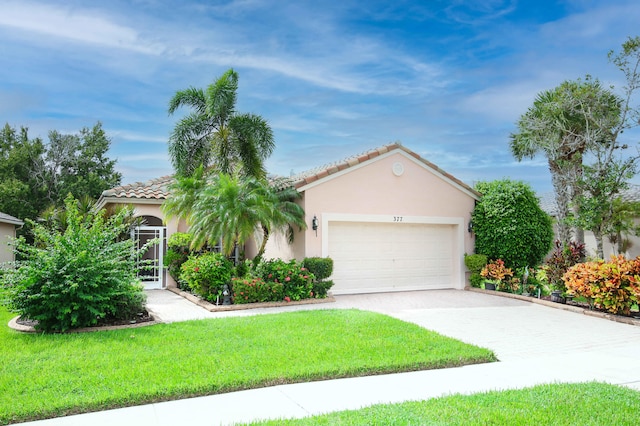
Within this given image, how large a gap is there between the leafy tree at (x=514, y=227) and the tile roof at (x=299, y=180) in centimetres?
123

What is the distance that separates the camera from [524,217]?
620 inches

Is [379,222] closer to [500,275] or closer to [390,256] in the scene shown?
[390,256]

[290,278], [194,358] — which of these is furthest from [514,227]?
[194,358]

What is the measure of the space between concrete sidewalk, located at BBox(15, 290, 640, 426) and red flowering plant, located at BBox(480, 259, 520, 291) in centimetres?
240

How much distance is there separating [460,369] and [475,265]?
1011 cm

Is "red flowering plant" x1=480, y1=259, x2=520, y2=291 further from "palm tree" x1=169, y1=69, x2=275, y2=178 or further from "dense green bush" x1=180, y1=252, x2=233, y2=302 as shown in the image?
"dense green bush" x1=180, y1=252, x2=233, y2=302

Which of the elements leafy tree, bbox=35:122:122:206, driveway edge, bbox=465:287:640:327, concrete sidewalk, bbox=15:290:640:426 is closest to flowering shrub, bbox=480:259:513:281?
driveway edge, bbox=465:287:640:327

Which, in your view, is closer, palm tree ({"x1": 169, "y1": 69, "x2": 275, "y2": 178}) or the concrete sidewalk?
the concrete sidewalk

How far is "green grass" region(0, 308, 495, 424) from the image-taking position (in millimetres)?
5422

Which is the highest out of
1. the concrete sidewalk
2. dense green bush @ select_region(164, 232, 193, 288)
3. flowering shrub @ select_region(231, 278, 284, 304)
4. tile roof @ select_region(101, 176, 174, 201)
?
tile roof @ select_region(101, 176, 174, 201)

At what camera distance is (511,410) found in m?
4.84

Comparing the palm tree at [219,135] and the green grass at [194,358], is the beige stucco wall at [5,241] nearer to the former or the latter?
the palm tree at [219,135]

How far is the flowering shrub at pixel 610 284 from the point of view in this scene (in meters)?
11.0

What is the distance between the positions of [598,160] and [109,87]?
667 inches
